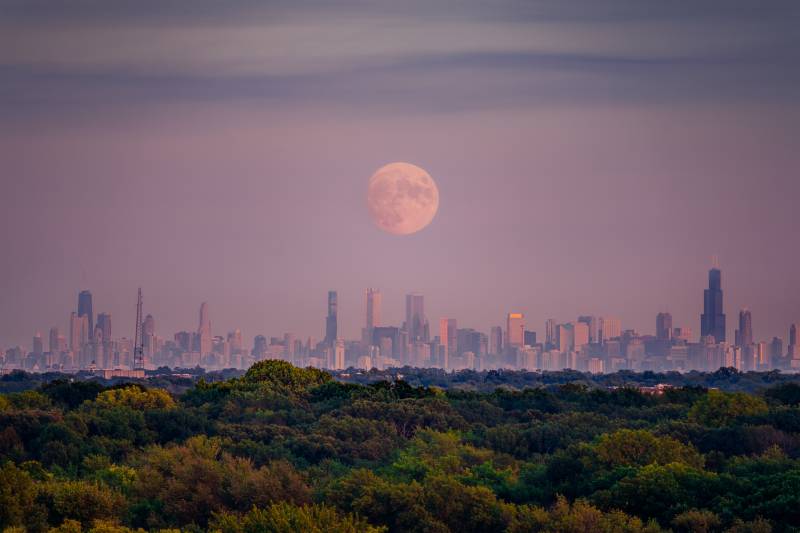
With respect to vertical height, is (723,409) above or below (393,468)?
above

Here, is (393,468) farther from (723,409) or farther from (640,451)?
(723,409)

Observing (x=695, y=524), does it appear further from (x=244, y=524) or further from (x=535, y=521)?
(x=244, y=524)

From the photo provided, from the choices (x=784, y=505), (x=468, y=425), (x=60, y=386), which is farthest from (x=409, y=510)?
(x=60, y=386)

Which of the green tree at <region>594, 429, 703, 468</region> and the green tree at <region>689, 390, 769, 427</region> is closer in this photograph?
the green tree at <region>594, 429, 703, 468</region>

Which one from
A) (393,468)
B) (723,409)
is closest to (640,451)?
(393,468)

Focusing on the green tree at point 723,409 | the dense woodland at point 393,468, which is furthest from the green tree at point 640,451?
the green tree at point 723,409

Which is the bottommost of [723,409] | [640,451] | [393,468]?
[393,468]

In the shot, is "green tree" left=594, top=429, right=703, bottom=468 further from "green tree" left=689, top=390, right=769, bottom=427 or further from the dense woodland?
"green tree" left=689, top=390, right=769, bottom=427

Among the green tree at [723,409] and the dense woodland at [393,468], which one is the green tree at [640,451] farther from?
the green tree at [723,409]

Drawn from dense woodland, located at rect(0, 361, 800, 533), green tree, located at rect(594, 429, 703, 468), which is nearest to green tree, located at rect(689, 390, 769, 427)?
dense woodland, located at rect(0, 361, 800, 533)
